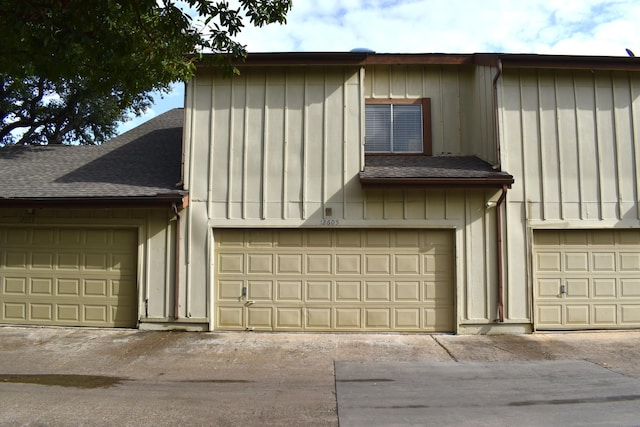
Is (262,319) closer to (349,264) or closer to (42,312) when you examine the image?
(349,264)

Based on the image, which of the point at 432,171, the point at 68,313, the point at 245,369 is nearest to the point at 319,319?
the point at 245,369

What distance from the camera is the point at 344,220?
8633mm

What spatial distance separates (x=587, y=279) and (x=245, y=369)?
7170mm

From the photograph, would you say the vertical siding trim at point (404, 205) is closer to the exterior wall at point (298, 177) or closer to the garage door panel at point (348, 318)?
the exterior wall at point (298, 177)

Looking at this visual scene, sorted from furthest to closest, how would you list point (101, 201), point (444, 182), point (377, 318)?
point (377, 318), point (101, 201), point (444, 182)

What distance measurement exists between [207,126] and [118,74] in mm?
2861

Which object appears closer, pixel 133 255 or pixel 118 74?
pixel 118 74

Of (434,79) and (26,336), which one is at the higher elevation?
(434,79)

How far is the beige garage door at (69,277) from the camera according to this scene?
28.8 feet

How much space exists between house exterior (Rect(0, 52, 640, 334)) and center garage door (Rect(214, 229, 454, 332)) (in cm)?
3

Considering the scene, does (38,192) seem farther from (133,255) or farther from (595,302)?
(595,302)

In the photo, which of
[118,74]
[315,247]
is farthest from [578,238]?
[118,74]

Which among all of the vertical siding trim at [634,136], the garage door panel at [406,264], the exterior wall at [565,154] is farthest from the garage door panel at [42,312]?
the vertical siding trim at [634,136]

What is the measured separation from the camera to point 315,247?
876 centimetres
